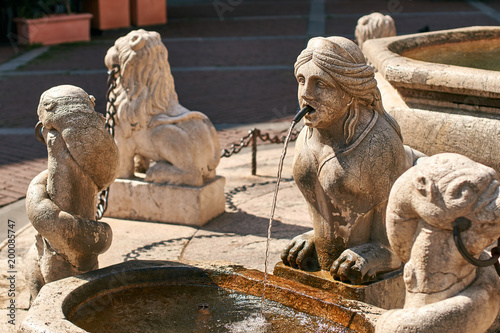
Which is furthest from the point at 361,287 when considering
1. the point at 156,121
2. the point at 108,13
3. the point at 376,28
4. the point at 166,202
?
the point at 108,13

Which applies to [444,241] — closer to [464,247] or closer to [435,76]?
[464,247]

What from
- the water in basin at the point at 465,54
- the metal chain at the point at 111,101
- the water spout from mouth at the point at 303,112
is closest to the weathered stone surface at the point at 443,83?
the water spout from mouth at the point at 303,112

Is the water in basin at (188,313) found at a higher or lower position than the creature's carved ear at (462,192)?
lower

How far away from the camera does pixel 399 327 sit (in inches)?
103

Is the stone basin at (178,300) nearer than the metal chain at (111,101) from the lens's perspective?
Yes

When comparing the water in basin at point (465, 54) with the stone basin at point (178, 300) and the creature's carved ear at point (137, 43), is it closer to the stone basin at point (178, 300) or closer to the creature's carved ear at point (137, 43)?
the creature's carved ear at point (137, 43)

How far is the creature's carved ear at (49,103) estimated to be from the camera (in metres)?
3.71

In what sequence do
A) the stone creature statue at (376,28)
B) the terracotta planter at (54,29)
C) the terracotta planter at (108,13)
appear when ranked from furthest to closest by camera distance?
the terracotta planter at (108,13) < the terracotta planter at (54,29) < the stone creature statue at (376,28)

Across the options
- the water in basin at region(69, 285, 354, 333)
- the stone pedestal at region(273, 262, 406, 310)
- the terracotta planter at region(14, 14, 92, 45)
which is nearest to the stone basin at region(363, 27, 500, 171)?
the stone pedestal at region(273, 262, 406, 310)

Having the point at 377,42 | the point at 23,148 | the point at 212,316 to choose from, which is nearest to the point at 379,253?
the point at 212,316

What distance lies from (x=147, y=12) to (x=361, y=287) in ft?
61.5

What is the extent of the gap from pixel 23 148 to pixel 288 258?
→ 5.62 m

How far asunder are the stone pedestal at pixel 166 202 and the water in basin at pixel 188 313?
2.19 metres

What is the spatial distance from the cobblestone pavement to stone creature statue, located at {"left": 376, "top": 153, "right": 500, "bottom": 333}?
191 inches
